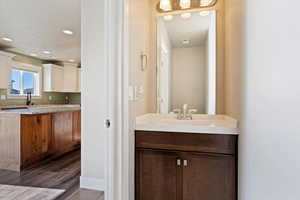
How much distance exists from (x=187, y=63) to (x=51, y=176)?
2.43 metres

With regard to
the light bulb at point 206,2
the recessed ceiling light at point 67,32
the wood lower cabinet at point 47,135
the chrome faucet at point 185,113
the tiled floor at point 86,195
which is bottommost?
the tiled floor at point 86,195

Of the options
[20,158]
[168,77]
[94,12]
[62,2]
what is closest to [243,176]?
[168,77]

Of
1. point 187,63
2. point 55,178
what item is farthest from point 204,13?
point 55,178

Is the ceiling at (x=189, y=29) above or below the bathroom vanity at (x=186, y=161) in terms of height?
above

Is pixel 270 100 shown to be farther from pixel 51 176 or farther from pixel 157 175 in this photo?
pixel 51 176

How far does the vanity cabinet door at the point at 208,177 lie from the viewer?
4.65 ft

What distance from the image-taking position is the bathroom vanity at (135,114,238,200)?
1.42 meters

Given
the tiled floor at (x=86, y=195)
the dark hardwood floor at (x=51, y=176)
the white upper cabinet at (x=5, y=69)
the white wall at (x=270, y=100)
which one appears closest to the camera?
the white wall at (x=270, y=100)

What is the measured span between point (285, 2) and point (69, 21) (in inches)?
118

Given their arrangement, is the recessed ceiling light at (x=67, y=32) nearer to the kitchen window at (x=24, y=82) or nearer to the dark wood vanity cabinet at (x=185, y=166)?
the kitchen window at (x=24, y=82)

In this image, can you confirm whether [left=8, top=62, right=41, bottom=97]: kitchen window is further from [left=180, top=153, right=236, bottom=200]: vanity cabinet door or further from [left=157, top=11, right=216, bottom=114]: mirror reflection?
[left=180, top=153, right=236, bottom=200]: vanity cabinet door

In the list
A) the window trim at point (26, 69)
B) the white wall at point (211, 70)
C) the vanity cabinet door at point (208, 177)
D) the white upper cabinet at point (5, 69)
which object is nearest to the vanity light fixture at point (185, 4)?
the white wall at point (211, 70)

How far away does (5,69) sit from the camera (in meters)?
4.12

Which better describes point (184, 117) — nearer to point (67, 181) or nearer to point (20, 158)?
point (67, 181)
